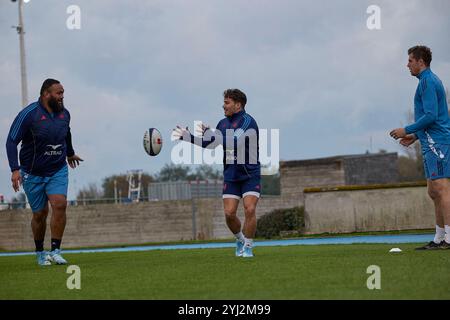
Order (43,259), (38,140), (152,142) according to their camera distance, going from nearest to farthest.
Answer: (38,140) < (43,259) < (152,142)

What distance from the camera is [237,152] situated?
12.3m

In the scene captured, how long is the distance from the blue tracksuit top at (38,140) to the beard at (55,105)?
85mm

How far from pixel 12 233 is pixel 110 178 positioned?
4504 centimetres

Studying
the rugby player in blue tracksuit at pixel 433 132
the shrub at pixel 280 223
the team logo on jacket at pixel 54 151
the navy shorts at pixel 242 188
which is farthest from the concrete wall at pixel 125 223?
the rugby player in blue tracksuit at pixel 433 132

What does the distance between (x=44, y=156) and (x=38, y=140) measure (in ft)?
0.81

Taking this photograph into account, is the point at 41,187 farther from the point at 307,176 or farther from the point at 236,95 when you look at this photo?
the point at 307,176

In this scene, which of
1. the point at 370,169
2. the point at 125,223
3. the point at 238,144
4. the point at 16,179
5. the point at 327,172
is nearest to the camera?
the point at 16,179

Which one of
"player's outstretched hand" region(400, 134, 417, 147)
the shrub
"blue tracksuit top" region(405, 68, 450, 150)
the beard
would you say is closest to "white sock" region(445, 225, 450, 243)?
"blue tracksuit top" region(405, 68, 450, 150)

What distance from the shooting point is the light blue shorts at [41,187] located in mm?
12000

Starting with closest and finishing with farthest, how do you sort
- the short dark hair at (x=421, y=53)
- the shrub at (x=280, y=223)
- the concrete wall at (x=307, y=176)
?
1. the short dark hair at (x=421, y=53)
2. the shrub at (x=280, y=223)
3. the concrete wall at (x=307, y=176)

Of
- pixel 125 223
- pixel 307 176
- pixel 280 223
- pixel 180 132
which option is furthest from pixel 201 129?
pixel 307 176

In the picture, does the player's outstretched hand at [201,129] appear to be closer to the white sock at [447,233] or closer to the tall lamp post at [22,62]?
the white sock at [447,233]

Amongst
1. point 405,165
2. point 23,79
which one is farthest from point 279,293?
point 405,165

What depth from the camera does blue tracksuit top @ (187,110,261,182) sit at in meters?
12.2
